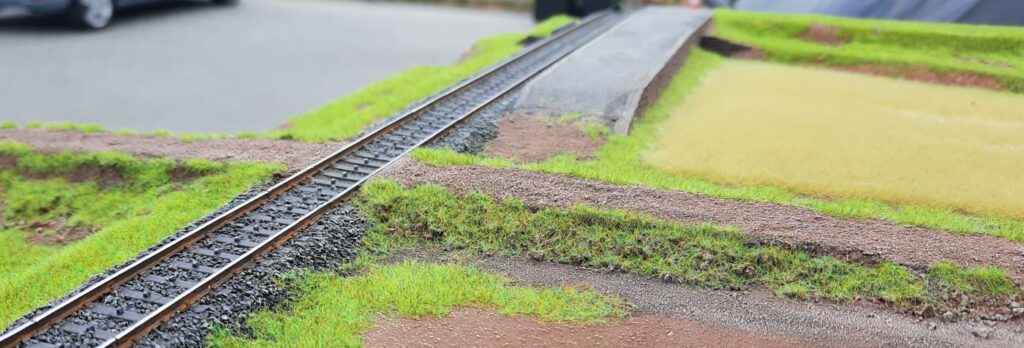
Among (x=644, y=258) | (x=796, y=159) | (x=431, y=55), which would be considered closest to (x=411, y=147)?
(x=644, y=258)

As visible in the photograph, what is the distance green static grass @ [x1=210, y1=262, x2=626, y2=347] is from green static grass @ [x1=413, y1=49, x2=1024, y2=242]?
118 inches

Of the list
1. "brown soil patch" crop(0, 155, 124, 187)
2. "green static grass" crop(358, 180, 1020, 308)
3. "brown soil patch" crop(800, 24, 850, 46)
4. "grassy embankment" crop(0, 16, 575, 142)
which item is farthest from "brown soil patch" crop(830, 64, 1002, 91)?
"brown soil patch" crop(0, 155, 124, 187)

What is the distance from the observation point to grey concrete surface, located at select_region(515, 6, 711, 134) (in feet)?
50.1

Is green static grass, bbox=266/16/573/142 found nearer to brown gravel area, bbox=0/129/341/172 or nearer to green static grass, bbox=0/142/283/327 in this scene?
brown gravel area, bbox=0/129/341/172

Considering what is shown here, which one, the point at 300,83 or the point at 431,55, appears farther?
the point at 431,55

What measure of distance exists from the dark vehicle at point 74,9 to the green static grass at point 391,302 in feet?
66.8

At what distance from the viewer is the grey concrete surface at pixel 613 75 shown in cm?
1527

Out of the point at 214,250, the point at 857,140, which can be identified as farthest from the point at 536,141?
the point at 214,250

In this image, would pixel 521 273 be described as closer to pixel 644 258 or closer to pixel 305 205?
pixel 644 258

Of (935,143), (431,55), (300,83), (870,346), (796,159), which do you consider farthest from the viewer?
(431,55)

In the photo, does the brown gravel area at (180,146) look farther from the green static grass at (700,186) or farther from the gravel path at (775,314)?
the gravel path at (775,314)

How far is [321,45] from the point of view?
2492 cm

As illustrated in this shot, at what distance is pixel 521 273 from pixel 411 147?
426cm

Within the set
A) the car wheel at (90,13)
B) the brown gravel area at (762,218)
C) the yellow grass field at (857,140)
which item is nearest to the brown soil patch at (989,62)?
the yellow grass field at (857,140)
